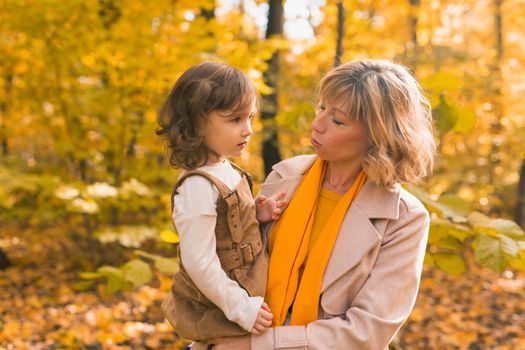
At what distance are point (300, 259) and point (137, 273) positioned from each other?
1.16 m

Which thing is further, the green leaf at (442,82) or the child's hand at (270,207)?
the green leaf at (442,82)

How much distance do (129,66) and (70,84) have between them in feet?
3.43

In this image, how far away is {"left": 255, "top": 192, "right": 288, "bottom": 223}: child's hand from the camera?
1.87 meters

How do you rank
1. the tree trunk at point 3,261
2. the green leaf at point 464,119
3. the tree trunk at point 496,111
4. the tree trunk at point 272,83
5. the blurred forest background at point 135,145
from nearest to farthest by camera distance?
the green leaf at point 464,119 → the blurred forest background at point 135,145 → the tree trunk at point 3,261 → the tree trunk at point 272,83 → the tree trunk at point 496,111

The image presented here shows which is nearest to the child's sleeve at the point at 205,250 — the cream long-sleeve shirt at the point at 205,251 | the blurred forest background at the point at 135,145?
the cream long-sleeve shirt at the point at 205,251

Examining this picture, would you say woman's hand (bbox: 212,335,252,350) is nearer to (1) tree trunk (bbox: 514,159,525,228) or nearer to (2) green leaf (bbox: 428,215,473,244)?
(2) green leaf (bbox: 428,215,473,244)

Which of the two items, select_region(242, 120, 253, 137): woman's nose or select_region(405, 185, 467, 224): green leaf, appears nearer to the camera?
select_region(242, 120, 253, 137): woman's nose

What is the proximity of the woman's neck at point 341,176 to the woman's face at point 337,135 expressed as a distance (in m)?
0.07

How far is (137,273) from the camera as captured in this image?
2576mm

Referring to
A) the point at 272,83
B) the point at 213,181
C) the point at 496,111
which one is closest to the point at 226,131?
the point at 213,181

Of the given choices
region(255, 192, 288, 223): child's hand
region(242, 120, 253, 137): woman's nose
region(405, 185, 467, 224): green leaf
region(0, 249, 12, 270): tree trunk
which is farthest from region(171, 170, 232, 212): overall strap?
region(0, 249, 12, 270): tree trunk

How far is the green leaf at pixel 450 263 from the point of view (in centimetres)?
246

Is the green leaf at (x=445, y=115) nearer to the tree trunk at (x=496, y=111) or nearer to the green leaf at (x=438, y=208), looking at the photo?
the green leaf at (x=438, y=208)

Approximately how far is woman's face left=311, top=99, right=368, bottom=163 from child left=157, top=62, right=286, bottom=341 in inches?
9.8
